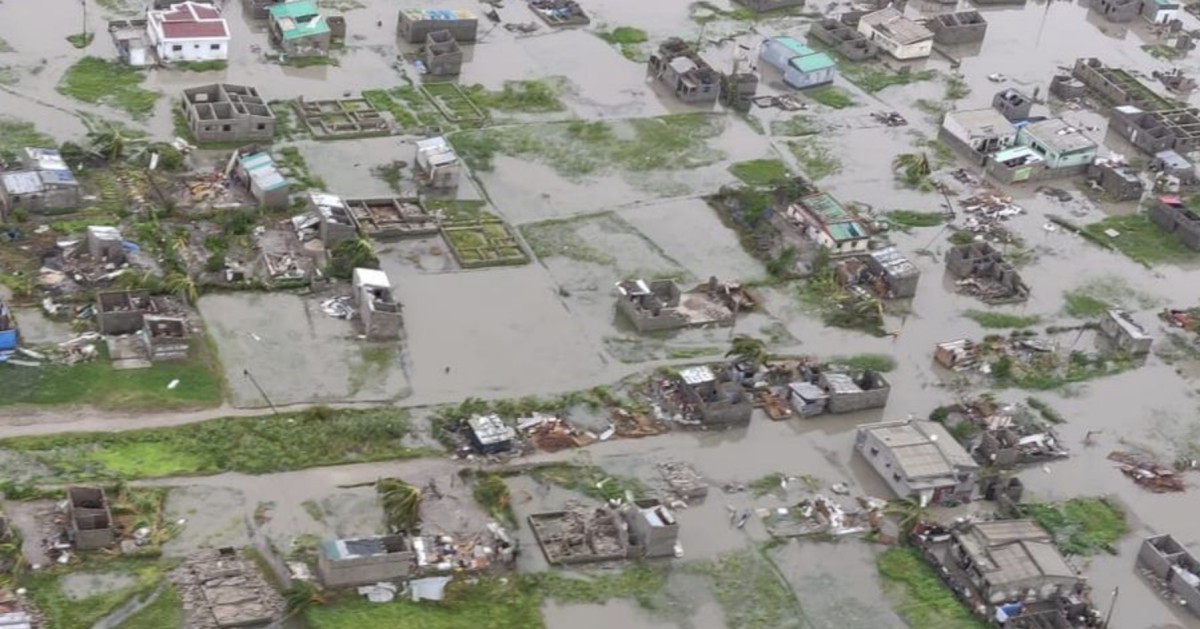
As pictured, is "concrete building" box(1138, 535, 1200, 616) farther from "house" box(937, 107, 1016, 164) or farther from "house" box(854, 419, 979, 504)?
"house" box(937, 107, 1016, 164)

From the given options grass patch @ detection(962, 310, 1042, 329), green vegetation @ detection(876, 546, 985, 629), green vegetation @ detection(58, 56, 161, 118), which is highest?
green vegetation @ detection(58, 56, 161, 118)

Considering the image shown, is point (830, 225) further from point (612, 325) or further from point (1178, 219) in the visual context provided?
point (1178, 219)

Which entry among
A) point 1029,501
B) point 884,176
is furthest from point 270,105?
point 1029,501

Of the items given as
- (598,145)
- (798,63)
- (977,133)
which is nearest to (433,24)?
(598,145)

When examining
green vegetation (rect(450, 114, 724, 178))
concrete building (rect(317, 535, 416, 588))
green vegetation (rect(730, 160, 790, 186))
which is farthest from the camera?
green vegetation (rect(730, 160, 790, 186))

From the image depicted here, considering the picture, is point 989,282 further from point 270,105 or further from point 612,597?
point 270,105

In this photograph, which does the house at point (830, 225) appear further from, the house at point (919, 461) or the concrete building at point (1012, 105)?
the concrete building at point (1012, 105)

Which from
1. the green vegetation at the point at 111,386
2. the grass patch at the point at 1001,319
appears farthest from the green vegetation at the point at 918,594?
the green vegetation at the point at 111,386

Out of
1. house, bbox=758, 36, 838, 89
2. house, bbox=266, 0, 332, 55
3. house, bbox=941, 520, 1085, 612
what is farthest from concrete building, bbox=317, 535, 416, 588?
house, bbox=758, 36, 838, 89
